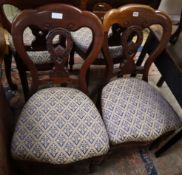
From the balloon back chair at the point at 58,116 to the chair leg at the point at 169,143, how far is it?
21.4 inches

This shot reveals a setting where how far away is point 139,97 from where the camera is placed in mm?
1229

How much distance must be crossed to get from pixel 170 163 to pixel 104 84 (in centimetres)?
66

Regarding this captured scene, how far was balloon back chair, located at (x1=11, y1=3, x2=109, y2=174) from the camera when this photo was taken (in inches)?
38.1

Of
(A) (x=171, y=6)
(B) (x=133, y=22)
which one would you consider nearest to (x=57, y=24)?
(B) (x=133, y=22)

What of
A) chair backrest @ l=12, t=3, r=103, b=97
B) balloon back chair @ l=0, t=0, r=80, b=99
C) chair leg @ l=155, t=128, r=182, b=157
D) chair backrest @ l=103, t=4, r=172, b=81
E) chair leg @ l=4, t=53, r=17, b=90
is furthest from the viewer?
chair leg @ l=4, t=53, r=17, b=90

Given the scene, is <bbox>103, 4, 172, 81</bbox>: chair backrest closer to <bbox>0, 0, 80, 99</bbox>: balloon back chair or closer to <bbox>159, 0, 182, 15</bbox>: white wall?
<bbox>0, 0, 80, 99</bbox>: balloon back chair

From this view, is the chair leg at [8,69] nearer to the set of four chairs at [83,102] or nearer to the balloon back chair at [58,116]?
the set of four chairs at [83,102]

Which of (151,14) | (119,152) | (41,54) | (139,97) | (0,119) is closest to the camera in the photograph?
(0,119)

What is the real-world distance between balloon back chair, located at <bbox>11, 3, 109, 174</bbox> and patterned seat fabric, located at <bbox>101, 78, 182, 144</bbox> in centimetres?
7

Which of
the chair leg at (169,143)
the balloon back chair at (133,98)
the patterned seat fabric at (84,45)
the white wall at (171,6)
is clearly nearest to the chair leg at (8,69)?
the patterned seat fabric at (84,45)

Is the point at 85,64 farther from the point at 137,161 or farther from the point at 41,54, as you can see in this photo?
the point at 137,161

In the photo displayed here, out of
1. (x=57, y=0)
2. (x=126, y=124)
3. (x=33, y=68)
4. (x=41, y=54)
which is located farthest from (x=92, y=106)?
(x=57, y=0)

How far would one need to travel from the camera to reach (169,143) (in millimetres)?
1412

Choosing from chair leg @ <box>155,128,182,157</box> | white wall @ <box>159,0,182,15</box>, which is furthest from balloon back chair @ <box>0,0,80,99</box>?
white wall @ <box>159,0,182,15</box>
